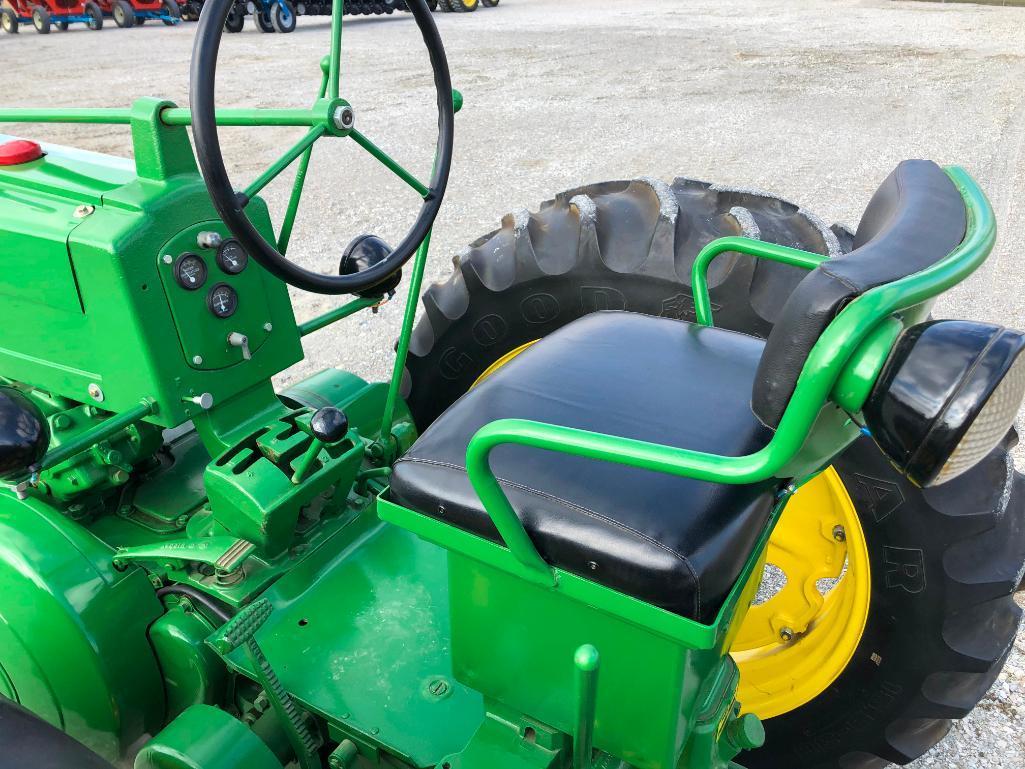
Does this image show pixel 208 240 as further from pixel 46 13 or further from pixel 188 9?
pixel 188 9

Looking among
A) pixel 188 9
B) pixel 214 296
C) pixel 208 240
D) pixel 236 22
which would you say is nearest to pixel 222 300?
pixel 214 296

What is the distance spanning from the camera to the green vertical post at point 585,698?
930mm

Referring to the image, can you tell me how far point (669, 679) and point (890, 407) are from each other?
19.2 inches

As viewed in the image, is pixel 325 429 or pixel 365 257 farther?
pixel 365 257

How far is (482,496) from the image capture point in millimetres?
978

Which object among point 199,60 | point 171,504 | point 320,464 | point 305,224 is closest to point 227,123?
point 199,60

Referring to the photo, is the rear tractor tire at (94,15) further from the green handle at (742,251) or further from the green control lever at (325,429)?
the green handle at (742,251)

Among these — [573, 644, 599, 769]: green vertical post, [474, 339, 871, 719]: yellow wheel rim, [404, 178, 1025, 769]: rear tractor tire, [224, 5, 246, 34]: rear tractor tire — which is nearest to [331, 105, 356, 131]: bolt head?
[404, 178, 1025, 769]: rear tractor tire

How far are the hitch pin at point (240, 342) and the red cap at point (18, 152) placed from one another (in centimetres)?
56

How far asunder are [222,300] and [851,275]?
1.19m

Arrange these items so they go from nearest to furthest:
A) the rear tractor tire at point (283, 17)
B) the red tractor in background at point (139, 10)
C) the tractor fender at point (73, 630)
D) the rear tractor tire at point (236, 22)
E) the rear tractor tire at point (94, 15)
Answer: the tractor fender at point (73, 630)
the rear tractor tire at point (283, 17)
the rear tractor tire at point (236, 22)
the rear tractor tire at point (94, 15)
the red tractor in background at point (139, 10)

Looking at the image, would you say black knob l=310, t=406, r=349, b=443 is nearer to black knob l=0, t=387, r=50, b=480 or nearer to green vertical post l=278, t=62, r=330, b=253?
green vertical post l=278, t=62, r=330, b=253

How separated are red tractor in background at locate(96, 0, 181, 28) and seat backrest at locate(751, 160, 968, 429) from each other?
1530cm

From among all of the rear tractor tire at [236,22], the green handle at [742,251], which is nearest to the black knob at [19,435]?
the green handle at [742,251]
